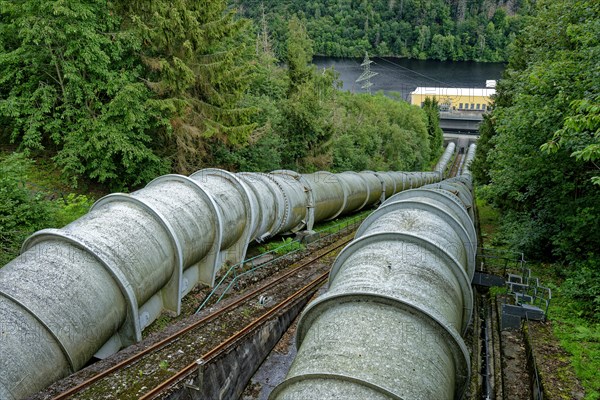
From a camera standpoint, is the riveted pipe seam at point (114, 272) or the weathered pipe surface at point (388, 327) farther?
the riveted pipe seam at point (114, 272)

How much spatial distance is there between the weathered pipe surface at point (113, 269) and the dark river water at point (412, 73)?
7630cm

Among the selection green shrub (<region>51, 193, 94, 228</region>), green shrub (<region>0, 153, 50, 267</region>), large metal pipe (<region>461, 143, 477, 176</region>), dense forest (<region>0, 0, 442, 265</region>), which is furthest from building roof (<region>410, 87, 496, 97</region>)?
green shrub (<region>0, 153, 50, 267</region>)

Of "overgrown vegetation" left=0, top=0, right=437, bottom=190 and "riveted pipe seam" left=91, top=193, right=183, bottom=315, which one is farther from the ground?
"overgrown vegetation" left=0, top=0, right=437, bottom=190

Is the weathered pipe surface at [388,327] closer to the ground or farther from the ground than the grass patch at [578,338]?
farther from the ground

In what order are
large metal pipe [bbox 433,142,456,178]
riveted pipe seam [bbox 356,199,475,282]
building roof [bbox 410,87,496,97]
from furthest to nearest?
building roof [bbox 410,87,496,97] → large metal pipe [bbox 433,142,456,178] → riveted pipe seam [bbox 356,199,475,282]

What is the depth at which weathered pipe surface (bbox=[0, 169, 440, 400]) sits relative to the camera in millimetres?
6734

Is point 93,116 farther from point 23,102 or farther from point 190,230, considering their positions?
point 190,230

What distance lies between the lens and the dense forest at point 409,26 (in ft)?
405

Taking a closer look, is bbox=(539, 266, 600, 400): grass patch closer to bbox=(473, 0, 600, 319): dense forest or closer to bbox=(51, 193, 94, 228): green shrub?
bbox=(473, 0, 600, 319): dense forest

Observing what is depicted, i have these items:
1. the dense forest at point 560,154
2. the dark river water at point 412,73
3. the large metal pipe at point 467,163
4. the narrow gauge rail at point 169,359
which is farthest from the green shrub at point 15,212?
the dark river water at point 412,73

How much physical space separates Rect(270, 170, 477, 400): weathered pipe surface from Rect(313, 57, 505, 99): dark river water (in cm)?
8108

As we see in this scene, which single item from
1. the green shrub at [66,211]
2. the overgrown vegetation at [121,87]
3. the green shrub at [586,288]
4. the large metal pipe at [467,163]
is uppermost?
the overgrown vegetation at [121,87]

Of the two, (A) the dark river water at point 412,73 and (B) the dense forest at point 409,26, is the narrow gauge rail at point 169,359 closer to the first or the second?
(A) the dark river water at point 412,73

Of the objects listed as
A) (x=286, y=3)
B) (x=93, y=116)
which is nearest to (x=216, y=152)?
(x=93, y=116)
